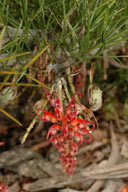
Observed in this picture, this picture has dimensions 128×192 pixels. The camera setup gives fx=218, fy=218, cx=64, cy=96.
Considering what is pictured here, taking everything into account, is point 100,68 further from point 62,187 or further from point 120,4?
point 62,187

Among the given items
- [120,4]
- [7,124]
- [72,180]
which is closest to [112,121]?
[72,180]

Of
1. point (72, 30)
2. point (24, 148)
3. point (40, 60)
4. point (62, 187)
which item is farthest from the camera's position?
point (24, 148)

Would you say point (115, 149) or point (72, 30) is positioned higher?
point (72, 30)

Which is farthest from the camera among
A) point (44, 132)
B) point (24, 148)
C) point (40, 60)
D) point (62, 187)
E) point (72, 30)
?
point (44, 132)

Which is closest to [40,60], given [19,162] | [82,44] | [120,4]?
[82,44]

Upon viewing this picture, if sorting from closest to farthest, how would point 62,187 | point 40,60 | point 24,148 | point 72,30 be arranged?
point 72,30, point 40,60, point 62,187, point 24,148

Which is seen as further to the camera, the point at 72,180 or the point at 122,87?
the point at 122,87

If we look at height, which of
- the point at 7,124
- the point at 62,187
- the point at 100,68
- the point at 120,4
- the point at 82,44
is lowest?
the point at 62,187

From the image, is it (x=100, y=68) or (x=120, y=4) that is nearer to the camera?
(x=120, y=4)

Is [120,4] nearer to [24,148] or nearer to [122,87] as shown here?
[122,87]
